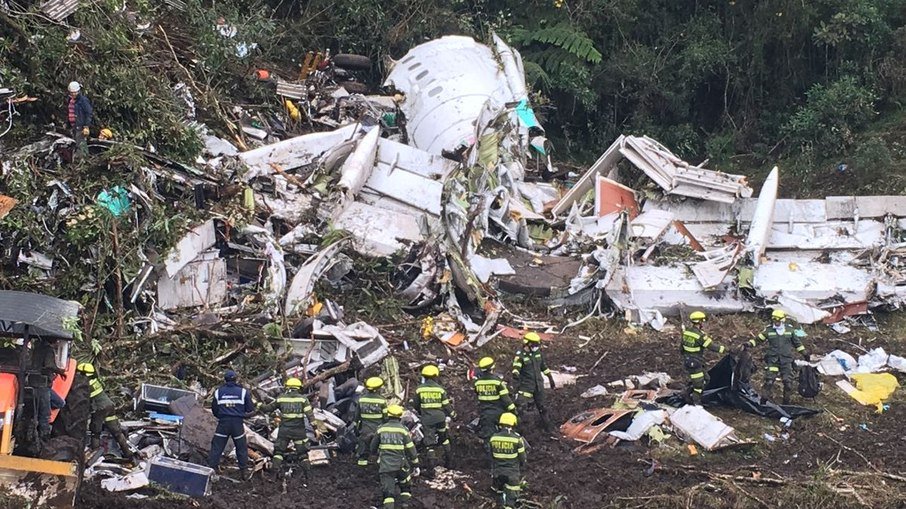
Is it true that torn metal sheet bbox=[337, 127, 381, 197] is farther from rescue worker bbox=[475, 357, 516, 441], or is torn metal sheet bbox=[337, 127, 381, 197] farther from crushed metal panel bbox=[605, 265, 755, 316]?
rescue worker bbox=[475, 357, 516, 441]

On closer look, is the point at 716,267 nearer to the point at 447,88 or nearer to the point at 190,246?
the point at 447,88

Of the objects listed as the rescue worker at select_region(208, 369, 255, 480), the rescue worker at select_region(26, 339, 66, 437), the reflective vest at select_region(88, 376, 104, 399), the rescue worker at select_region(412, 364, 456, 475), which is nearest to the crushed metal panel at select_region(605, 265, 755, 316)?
the rescue worker at select_region(412, 364, 456, 475)

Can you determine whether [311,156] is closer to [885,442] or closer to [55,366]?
[55,366]

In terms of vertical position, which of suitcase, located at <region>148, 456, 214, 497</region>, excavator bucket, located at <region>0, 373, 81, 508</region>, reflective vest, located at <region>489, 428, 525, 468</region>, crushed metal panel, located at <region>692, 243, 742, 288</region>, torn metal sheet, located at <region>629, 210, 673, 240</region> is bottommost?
suitcase, located at <region>148, 456, 214, 497</region>

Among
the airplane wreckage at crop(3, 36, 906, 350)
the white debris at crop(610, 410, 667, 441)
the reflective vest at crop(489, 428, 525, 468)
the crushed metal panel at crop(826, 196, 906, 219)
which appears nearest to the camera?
the reflective vest at crop(489, 428, 525, 468)

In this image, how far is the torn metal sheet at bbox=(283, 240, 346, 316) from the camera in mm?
11227

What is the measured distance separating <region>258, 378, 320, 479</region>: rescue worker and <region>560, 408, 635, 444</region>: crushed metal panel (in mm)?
2647

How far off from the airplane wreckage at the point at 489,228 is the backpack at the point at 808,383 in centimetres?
259

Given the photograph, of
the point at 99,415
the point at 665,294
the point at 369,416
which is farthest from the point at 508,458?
the point at 665,294

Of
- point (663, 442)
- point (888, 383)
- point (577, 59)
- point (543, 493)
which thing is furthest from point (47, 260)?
point (577, 59)

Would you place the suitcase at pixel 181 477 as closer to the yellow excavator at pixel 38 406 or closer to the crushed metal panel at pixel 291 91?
the yellow excavator at pixel 38 406

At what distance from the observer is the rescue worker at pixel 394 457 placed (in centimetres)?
759

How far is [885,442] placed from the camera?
30.8 feet

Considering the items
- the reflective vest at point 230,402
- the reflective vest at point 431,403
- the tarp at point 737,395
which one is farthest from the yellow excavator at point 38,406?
the tarp at point 737,395
